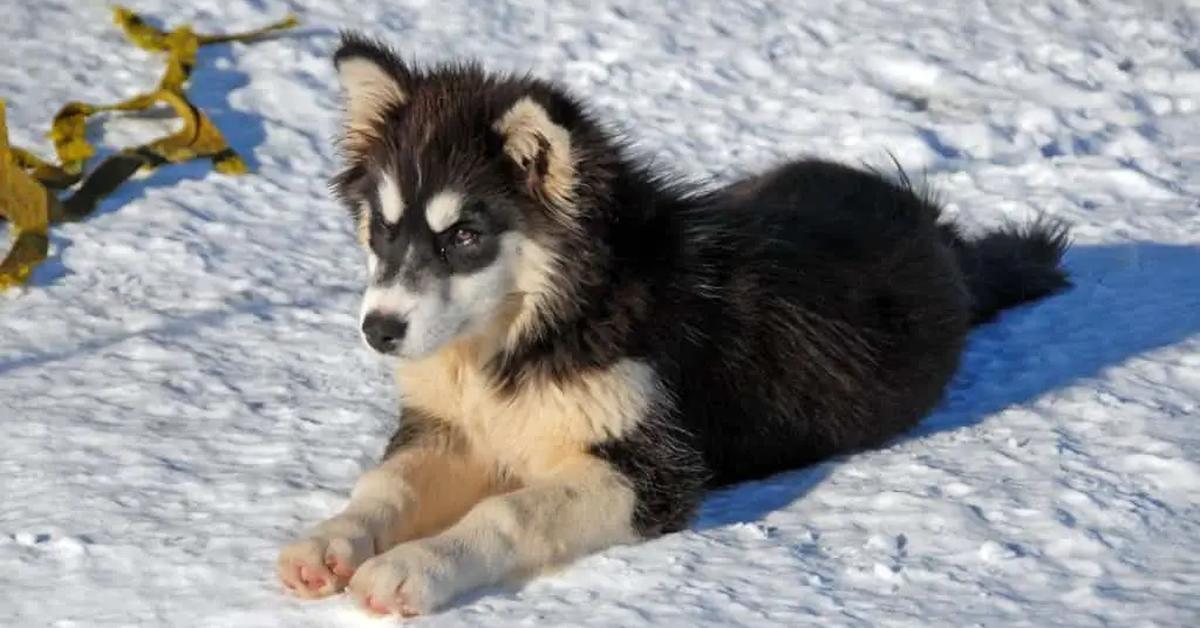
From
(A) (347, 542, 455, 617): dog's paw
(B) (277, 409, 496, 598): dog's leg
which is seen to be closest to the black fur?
(B) (277, 409, 496, 598): dog's leg

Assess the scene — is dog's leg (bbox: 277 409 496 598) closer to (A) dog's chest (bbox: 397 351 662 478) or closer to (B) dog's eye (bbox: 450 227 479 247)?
(A) dog's chest (bbox: 397 351 662 478)

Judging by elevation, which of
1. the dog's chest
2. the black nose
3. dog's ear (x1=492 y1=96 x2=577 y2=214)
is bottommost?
the dog's chest

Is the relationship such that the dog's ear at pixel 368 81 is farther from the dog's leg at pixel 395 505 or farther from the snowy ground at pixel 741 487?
the snowy ground at pixel 741 487

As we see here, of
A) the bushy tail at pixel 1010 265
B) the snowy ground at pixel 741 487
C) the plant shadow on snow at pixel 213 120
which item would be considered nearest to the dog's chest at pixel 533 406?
the snowy ground at pixel 741 487

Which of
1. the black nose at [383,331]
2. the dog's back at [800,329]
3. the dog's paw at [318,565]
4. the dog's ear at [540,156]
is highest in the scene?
the dog's ear at [540,156]

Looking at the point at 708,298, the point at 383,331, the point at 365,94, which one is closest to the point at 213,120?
the point at 365,94

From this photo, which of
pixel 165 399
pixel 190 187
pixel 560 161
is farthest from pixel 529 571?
pixel 190 187

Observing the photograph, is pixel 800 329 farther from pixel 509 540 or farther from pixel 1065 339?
pixel 1065 339
